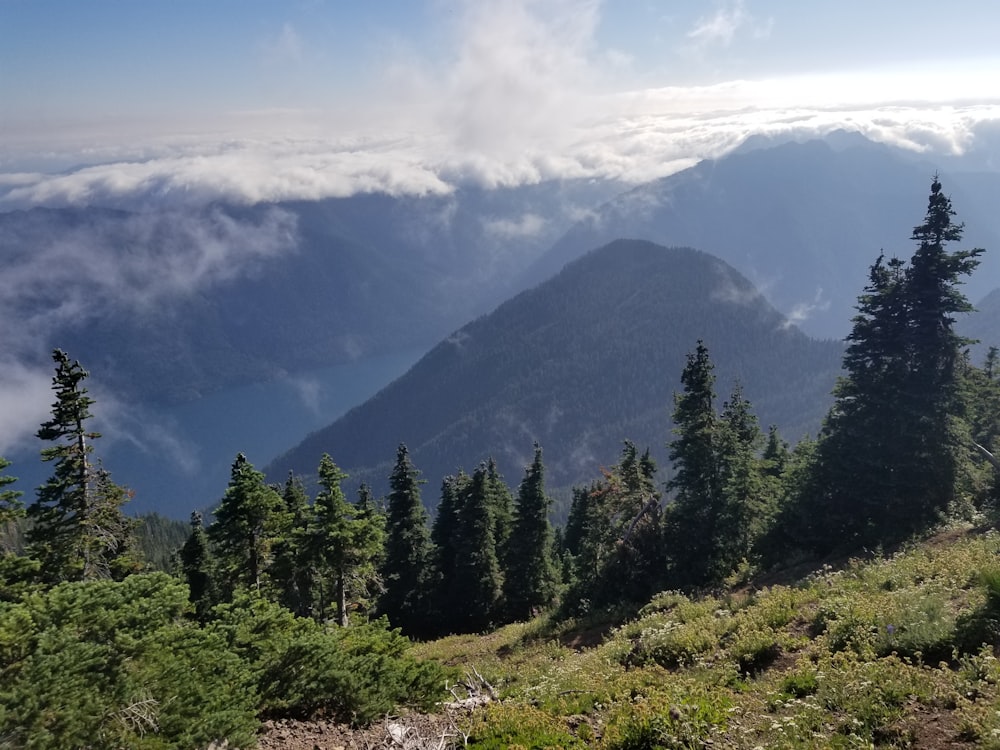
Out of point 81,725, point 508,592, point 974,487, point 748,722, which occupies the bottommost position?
point 508,592

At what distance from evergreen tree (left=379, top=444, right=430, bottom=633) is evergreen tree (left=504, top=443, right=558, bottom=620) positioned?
712 cm

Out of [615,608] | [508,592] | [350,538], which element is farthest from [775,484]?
[350,538]

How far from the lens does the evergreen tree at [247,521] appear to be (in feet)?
93.3

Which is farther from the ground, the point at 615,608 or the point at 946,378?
the point at 946,378

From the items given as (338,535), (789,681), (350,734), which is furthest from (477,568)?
(789,681)

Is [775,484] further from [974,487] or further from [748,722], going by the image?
[748,722]

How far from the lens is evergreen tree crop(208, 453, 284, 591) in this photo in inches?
1120

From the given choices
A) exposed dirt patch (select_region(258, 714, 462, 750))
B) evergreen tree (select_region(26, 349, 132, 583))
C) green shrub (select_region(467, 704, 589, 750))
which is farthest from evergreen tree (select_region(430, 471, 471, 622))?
green shrub (select_region(467, 704, 589, 750))

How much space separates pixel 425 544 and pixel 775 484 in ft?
87.4

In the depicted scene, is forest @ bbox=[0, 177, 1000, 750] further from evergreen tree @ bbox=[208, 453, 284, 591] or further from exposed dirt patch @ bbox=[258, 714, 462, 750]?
exposed dirt patch @ bbox=[258, 714, 462, 750]

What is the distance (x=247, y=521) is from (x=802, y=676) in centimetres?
2507

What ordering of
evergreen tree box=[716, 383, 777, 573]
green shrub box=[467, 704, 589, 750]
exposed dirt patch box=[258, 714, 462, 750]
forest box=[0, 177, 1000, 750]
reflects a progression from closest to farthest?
1. forest box=[0, 177, 1000, 750]
2. green shrub box=[467, 704, 589, 750]
3. exposed dirt patch box=[258, 714, 462, 750]
4. evergreen tree box=[716, 383, 777, 573]

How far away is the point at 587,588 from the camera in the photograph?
30844 mm

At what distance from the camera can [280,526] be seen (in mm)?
29562
